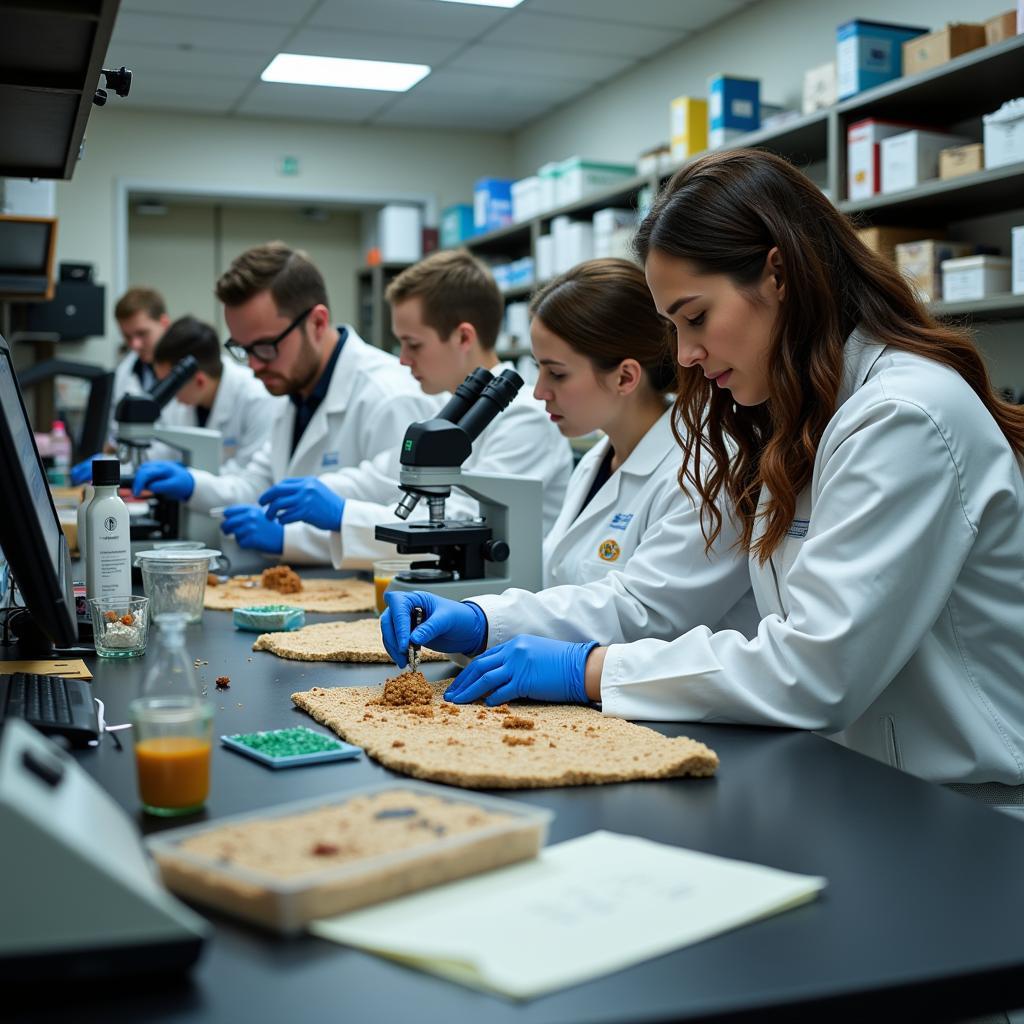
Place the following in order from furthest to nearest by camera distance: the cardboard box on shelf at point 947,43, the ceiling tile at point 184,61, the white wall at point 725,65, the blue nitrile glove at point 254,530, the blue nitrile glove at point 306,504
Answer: the ceiling tile at point 184,61 < the white wall at point 725,65 < the cardboard box on shelf at point 947,43 < the blue nitrile glove at point 254,530 < the blue nitrile glove at point 306,504

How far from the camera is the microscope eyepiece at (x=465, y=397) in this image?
6.24 feet

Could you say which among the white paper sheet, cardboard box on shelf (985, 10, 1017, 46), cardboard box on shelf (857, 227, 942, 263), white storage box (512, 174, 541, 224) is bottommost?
the white paper sheet

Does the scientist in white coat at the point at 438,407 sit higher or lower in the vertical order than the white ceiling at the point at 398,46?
lower

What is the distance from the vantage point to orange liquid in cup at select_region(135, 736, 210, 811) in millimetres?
937

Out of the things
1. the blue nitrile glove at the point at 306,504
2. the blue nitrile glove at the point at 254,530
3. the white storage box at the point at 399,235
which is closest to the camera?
the blue nitrile glove at the point at 306,504

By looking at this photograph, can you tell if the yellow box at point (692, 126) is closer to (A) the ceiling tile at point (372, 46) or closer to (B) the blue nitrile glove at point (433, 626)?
(A) the ceiling tile at point (372, 46)

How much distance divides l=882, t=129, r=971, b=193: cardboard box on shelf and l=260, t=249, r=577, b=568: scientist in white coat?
5.20ft

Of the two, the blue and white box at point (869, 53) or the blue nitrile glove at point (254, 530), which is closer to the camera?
the blue nitrile glove at point (254, 530)

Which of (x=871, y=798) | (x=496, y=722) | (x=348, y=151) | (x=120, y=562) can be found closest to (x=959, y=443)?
(x=871, y=798)

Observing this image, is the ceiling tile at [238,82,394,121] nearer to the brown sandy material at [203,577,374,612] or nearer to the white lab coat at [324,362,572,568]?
the white lab coat at [324,362,572,568]


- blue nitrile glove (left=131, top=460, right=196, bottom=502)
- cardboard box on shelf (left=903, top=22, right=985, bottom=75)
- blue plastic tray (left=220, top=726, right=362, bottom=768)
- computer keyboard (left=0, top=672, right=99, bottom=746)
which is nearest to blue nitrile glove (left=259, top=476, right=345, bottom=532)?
blue nitrile glove (left=131, top=460, right=196, bottom=502)

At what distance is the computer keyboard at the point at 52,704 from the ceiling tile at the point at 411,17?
4361 mm

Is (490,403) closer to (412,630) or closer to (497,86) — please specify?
(412,630)

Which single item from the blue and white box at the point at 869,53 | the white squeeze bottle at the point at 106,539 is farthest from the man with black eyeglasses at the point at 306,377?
the blue and white box at the point at 869,53
